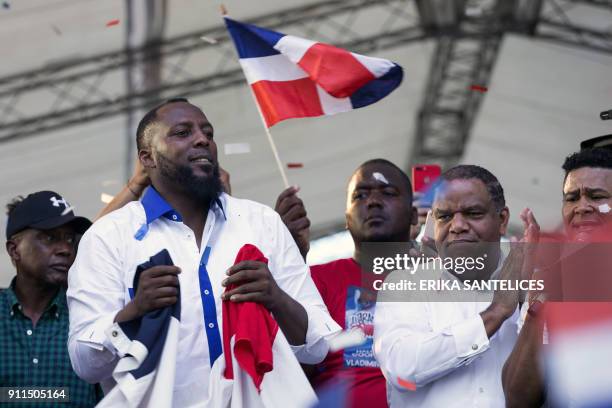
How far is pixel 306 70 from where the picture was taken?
191 inches

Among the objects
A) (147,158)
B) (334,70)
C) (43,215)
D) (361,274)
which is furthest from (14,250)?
(334,70)

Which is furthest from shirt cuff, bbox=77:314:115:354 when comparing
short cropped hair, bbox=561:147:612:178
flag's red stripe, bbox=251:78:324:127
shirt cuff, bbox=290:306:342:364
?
A: short cropped hair, bbox=561:147:612:178

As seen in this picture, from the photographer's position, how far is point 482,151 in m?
10.9

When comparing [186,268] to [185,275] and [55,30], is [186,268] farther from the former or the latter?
[55,30]

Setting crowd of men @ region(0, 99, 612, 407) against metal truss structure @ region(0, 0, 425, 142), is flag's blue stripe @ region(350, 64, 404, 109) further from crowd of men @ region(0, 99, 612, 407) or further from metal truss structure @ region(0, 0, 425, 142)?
metal truss structure @ region(0, 0, 425, 142)

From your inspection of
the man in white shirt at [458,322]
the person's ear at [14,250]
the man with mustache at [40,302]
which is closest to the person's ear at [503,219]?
the man in white shirt at [458,322]

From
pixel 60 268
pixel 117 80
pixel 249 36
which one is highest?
pixel 117 80

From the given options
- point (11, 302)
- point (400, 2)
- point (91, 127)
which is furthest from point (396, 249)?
point (400, 2)

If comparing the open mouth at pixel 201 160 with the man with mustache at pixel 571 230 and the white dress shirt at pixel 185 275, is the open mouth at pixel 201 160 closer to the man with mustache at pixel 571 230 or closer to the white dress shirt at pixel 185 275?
the white dress shirt at pixel 185 275

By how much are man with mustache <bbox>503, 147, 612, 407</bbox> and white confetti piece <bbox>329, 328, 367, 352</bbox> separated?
685 millimetres

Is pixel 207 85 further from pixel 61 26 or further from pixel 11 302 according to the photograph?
pixel 11 302

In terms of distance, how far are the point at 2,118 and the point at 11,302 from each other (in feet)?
11.6

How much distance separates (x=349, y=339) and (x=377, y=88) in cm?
134

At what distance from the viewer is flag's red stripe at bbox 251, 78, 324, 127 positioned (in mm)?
4707
